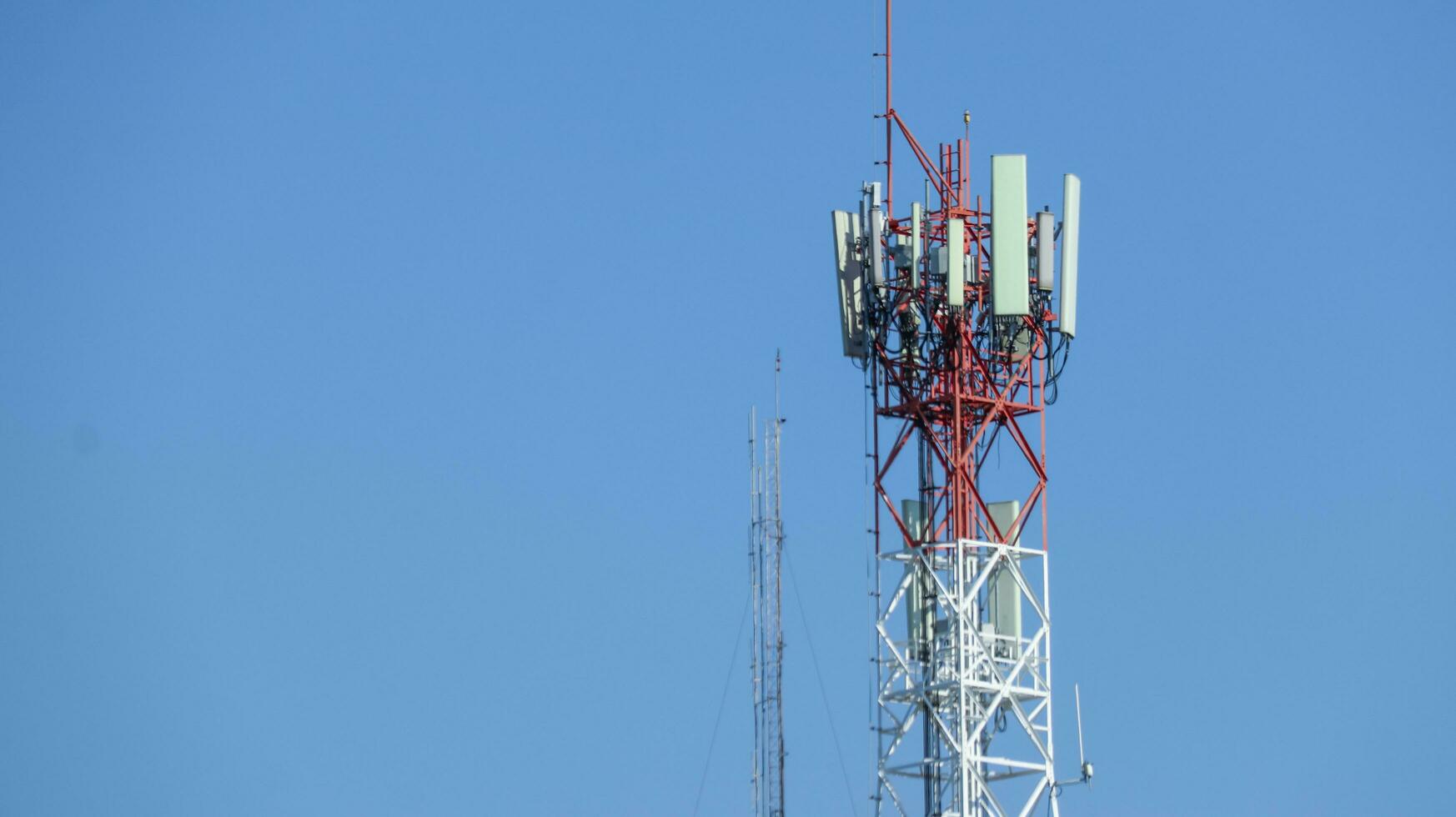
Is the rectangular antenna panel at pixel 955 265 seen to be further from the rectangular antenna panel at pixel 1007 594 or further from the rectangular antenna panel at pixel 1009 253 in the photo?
the rectangular antenna panel at pixel 1007 594

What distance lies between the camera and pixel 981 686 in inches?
7062

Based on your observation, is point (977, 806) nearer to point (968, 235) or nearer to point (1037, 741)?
point (1037, 741)

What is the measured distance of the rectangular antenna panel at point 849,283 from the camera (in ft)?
606

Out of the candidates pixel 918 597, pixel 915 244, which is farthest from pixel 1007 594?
pixel 915 244

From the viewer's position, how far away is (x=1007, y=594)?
595 ft

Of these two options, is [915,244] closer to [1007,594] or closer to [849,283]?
[849,283]

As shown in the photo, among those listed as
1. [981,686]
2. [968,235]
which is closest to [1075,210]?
[968,235]

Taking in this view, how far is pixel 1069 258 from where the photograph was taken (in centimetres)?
18275

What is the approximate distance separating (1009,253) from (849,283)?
7.52m

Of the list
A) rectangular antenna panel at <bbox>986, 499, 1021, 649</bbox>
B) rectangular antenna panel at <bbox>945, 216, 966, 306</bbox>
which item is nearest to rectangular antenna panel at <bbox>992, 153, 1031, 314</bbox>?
rectangular antenna panel at <bbox>945, 216, 966, 306</bbox>

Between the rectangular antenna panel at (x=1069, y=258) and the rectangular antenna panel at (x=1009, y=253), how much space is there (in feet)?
7.01

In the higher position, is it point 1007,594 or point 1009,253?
point 1009,253

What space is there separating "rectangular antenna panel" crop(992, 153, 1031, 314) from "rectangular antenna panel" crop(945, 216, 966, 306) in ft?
4.02

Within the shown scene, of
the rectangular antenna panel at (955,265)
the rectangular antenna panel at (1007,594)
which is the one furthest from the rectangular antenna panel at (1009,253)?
A: the rectangular antenna panel at (1007,594)
